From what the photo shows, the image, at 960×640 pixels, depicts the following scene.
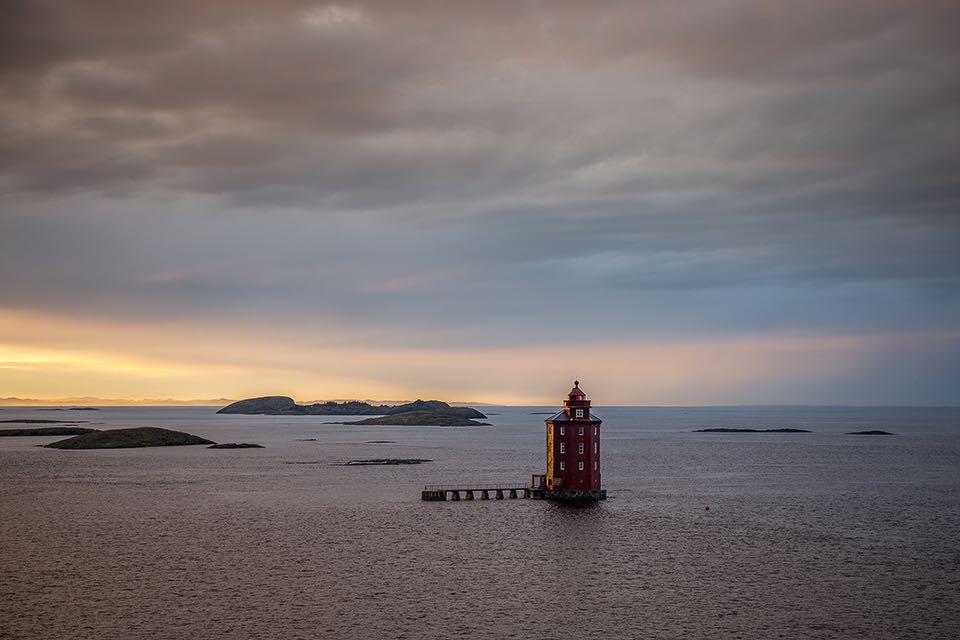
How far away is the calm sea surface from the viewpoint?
46.6 m

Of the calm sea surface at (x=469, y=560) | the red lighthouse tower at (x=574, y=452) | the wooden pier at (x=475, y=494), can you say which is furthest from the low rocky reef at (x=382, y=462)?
the red lighthouse tower at (x=574, y=452)

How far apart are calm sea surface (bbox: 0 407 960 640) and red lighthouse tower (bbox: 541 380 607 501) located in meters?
2.52

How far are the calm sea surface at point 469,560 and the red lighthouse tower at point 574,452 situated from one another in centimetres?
252

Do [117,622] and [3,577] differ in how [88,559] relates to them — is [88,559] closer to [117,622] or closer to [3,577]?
[3,577]

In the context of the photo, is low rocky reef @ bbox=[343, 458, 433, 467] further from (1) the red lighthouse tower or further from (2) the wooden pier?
(1) the red lighthouse tower

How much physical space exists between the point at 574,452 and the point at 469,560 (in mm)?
30745

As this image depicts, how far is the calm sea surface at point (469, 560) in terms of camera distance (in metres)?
46.6

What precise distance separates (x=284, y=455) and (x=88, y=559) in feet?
361

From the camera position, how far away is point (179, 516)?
3305 inches

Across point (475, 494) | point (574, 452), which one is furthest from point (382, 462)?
point (574, 452)

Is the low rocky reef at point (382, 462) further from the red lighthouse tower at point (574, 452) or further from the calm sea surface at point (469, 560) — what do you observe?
the red lighthouse tower at point (574, 452)

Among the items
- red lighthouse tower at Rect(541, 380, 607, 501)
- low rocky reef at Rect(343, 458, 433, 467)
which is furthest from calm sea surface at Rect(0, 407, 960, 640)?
low rocky reef at Rect(343, 458, 433, 467)

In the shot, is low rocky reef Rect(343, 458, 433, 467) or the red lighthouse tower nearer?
the red lighthouse tower

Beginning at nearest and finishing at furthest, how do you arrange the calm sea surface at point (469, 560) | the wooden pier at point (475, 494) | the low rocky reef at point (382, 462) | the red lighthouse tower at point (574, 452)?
the calm sea surface at point (469, 560)
the red lighthouse tower at point (574, 452)
the wooden pier at point (475, 494)
the low rocky reef at point (382, 462)
